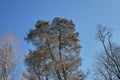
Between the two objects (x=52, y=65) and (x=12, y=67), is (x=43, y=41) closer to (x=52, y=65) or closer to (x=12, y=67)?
(x=52, y=65)

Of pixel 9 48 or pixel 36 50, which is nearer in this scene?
pixel 9 48

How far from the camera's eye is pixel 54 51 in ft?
68.8

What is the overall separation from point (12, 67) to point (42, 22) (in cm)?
927

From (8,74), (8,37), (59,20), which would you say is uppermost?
(59,20)

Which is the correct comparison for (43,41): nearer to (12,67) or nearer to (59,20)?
(59,20)

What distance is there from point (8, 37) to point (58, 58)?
6456 millimetres

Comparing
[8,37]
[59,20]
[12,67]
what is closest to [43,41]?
[59,20]

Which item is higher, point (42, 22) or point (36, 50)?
point (42, 22)

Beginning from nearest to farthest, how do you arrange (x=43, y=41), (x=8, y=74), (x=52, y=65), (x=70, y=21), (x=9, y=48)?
1. (x=8, y=74)
2. (x=9, y=48)
3. (x=52, y=65)
4. (x=43, y=41)
5. (x=70, y=21)

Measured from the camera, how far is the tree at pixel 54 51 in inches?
782

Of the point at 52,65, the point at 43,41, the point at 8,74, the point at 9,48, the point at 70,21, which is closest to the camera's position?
the point at 8,74

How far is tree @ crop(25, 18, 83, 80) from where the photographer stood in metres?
19.9

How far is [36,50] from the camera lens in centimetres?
2078

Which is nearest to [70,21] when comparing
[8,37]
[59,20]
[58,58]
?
[59,20]
